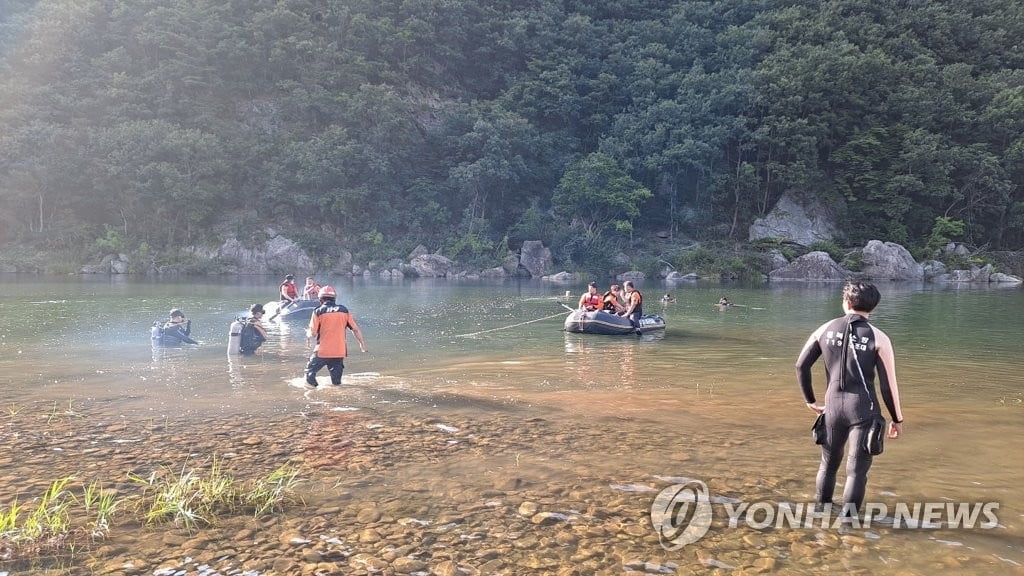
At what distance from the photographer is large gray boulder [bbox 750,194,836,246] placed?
178ft

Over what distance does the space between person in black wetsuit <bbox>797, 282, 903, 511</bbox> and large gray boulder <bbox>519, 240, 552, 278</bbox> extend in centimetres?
4698

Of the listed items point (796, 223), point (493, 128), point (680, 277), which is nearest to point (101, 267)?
point (493, 128)

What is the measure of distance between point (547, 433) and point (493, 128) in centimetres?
4912

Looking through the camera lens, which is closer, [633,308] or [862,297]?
[862,297]

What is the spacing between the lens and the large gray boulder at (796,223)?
5438 centimetres

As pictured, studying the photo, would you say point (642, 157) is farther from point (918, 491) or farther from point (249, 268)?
point (918, 491)

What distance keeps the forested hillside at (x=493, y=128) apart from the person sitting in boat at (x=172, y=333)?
3840cm

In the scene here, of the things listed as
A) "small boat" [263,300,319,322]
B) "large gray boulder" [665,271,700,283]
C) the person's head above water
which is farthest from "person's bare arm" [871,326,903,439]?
"large gray boulder" [665,271,700,283]

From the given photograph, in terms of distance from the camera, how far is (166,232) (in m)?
52.7

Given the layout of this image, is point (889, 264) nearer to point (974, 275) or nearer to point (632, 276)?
point (974, 275)

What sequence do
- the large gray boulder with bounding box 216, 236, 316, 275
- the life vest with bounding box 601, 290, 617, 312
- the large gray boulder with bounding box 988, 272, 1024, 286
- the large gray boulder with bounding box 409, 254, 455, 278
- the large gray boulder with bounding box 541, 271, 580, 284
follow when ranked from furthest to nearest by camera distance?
the large gray boulder with bounding box 216, 236, 316, 275 → the large gray boulder with bounding box 409, 254, 455, 278 → the large gray boulder with bounding box 541, 271, 580, 284 → the large gray boulder with bounding box 988, 272, 1024, 286 → the life vest with bounding box 601, 290, 617, 312

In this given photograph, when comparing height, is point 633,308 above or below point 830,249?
below

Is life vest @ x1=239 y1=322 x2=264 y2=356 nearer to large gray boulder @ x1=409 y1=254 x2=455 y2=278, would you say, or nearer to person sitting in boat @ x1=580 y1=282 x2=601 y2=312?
person sitting in boat @ x1=580 y1=282 x2=601 y2=312

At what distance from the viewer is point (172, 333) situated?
45.5 ft
